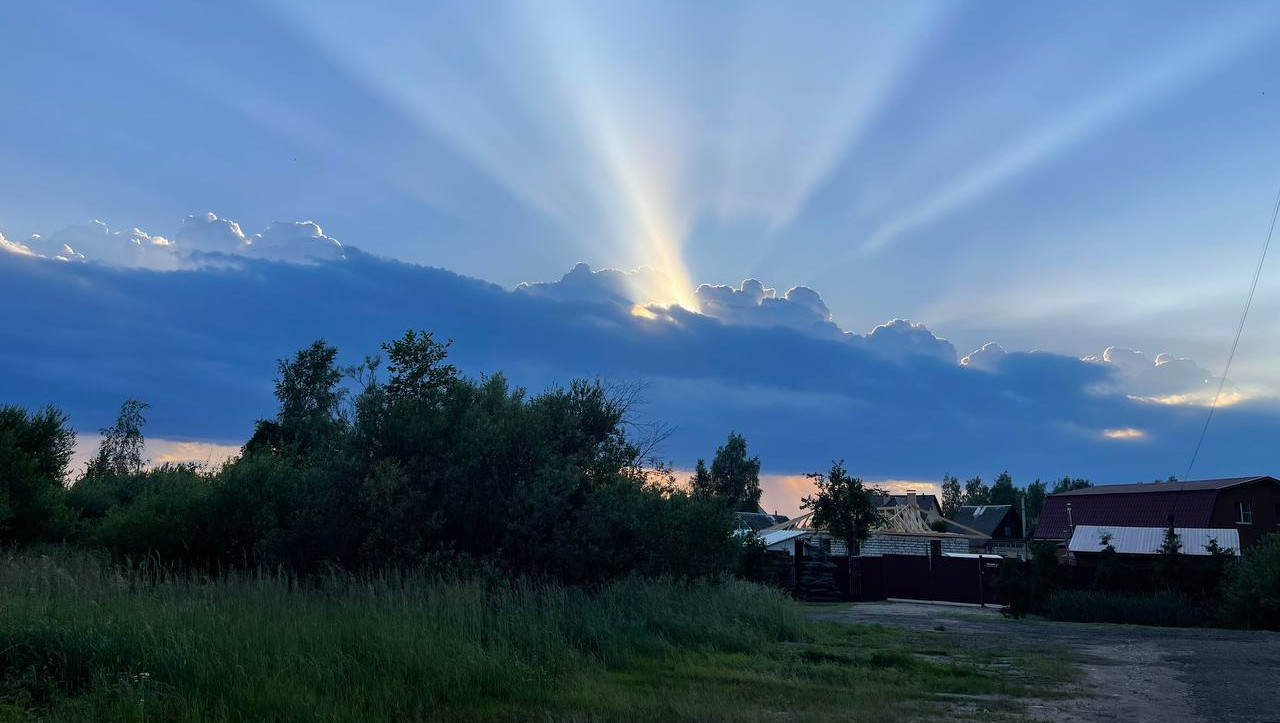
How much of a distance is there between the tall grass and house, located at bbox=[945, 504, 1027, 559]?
66308 mm

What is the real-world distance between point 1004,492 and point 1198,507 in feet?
283

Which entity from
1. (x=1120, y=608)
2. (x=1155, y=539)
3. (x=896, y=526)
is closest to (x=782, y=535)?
(x=896, y=526)

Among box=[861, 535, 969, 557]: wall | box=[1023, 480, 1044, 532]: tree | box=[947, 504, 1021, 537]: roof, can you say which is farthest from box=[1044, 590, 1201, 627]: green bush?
box=[1023, 480, 1044, 532]: tree

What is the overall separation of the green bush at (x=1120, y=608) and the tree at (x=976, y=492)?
103252mm

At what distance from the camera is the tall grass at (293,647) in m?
7.86

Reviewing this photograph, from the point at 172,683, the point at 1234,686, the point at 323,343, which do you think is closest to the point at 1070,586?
the point at 1234,686

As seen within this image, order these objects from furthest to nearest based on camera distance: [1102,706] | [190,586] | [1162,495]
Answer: [1162,495], [190,586], [1102,706]

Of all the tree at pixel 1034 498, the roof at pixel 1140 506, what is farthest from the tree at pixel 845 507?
the tree at pixel 1034 498

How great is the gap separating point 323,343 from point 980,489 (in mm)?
119769

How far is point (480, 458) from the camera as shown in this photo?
15.0m

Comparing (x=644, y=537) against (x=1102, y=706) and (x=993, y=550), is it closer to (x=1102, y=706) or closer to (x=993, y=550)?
(x=1102, y=706)

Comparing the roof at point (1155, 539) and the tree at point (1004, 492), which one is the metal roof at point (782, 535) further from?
the tree at point (1004, 492)

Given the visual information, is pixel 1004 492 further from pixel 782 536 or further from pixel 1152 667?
pixel 1152 667

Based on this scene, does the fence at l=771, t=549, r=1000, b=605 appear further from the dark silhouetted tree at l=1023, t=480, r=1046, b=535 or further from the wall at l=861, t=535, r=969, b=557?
the dark silhouetted tree at l=1023, t=480, r=1046, b=535
